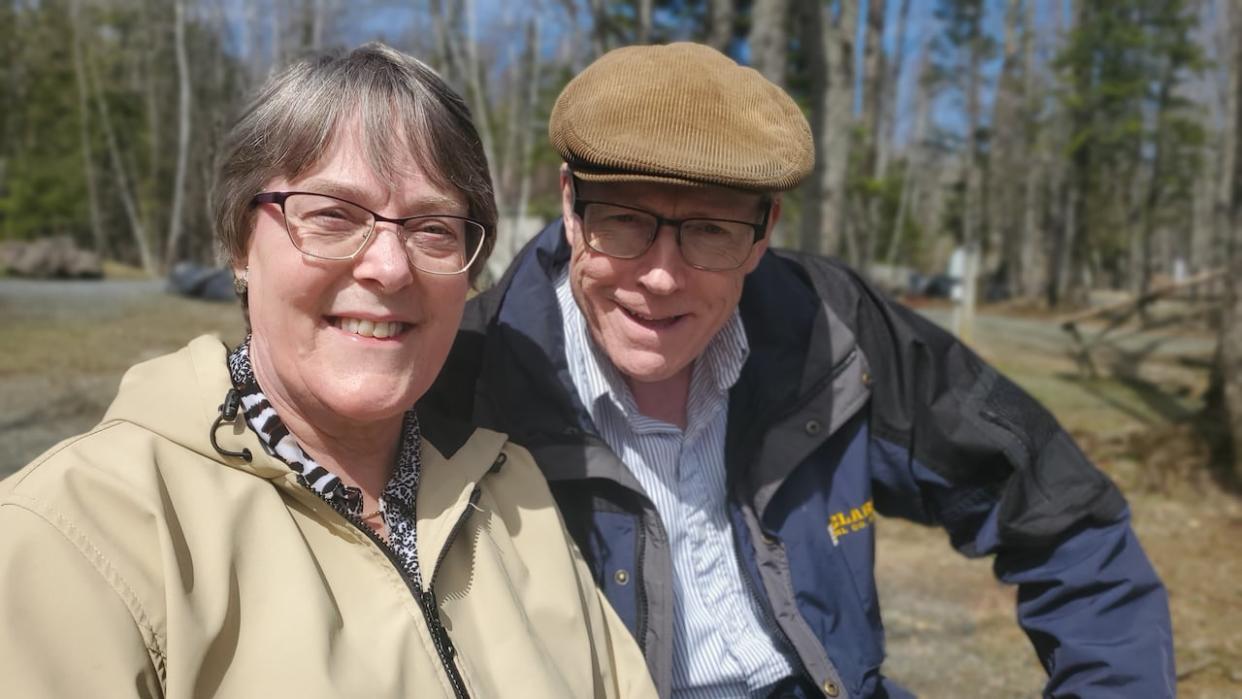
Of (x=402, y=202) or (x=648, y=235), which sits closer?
(x=402, y=202)

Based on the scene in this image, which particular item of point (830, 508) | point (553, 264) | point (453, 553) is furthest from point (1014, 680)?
point (453, 553)

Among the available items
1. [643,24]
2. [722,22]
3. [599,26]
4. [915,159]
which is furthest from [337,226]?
[915,159]

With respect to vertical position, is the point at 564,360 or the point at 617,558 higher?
the point at 564,360

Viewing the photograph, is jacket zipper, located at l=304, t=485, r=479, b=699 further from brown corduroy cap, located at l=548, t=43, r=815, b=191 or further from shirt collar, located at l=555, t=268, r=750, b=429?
brown corduroy cap, located at l=548, t=43, r=815, b=191

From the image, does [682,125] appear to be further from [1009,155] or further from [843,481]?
[1009,155]

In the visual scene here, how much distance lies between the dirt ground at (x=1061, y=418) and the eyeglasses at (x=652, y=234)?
2.57 meters

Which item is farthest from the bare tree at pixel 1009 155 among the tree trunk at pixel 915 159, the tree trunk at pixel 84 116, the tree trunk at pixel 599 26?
the tree trunk at pixel 84 116

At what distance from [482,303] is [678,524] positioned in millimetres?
690

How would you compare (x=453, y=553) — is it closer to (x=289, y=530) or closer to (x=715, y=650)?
(x=289, y=530)

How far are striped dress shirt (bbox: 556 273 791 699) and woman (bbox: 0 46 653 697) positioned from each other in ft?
0.93

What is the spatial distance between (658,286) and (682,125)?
1.07 ft

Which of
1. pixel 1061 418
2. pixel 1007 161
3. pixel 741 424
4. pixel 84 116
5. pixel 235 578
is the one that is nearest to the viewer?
pixel 235 578

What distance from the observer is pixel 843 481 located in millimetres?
2170

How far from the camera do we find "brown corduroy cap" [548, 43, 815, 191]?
6.09 feet
